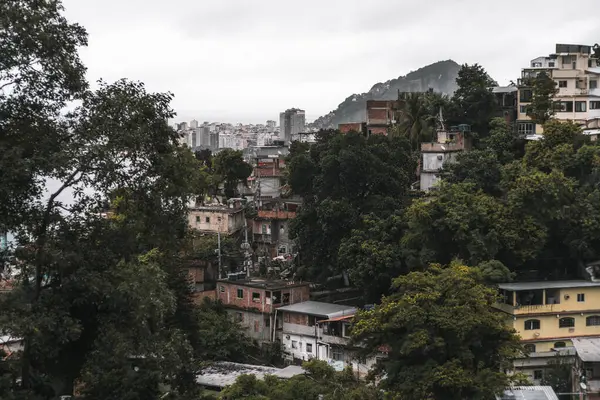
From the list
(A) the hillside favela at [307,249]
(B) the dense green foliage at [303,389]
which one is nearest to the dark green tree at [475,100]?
(A) the hillside favela at [307,249]

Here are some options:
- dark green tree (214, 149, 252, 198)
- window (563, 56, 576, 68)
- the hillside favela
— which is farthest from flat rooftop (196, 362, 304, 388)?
window (563, 56, 576, 68)

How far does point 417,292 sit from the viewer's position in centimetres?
1659

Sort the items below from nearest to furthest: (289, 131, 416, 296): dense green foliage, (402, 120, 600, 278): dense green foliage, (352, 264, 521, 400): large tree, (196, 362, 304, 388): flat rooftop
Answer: (352, 264, 521, 400): large tree < (196, 362, 304, 388): flat rooftop < (402, 120, 600, 278): dense green foliage < (289, 131, 416, 296): dense green foliage

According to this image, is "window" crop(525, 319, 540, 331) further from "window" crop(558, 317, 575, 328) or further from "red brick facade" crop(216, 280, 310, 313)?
"red brick facade" crop(216, 280, 310, 313)

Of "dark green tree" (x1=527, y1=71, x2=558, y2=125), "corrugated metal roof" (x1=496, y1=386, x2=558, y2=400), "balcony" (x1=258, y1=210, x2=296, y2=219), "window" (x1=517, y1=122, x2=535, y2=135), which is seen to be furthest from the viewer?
"balcony" (x1=258, y1=210, x2=296, y2=219)

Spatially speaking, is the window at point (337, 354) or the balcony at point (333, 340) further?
the window at point (337, 354)

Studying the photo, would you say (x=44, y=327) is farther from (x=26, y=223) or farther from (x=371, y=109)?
(x=371, y=109)

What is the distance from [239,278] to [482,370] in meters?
14.5

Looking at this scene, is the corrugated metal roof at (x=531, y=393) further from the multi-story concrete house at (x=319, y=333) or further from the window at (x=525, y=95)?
the window at (x=525, y=95)

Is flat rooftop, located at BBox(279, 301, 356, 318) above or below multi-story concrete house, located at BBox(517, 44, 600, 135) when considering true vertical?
below

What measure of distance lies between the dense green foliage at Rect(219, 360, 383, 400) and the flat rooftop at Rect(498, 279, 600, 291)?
6.25 meters

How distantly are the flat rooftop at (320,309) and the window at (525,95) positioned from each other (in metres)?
12.1

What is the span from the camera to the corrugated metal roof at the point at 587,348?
19.2m

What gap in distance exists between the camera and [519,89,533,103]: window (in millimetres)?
30984
